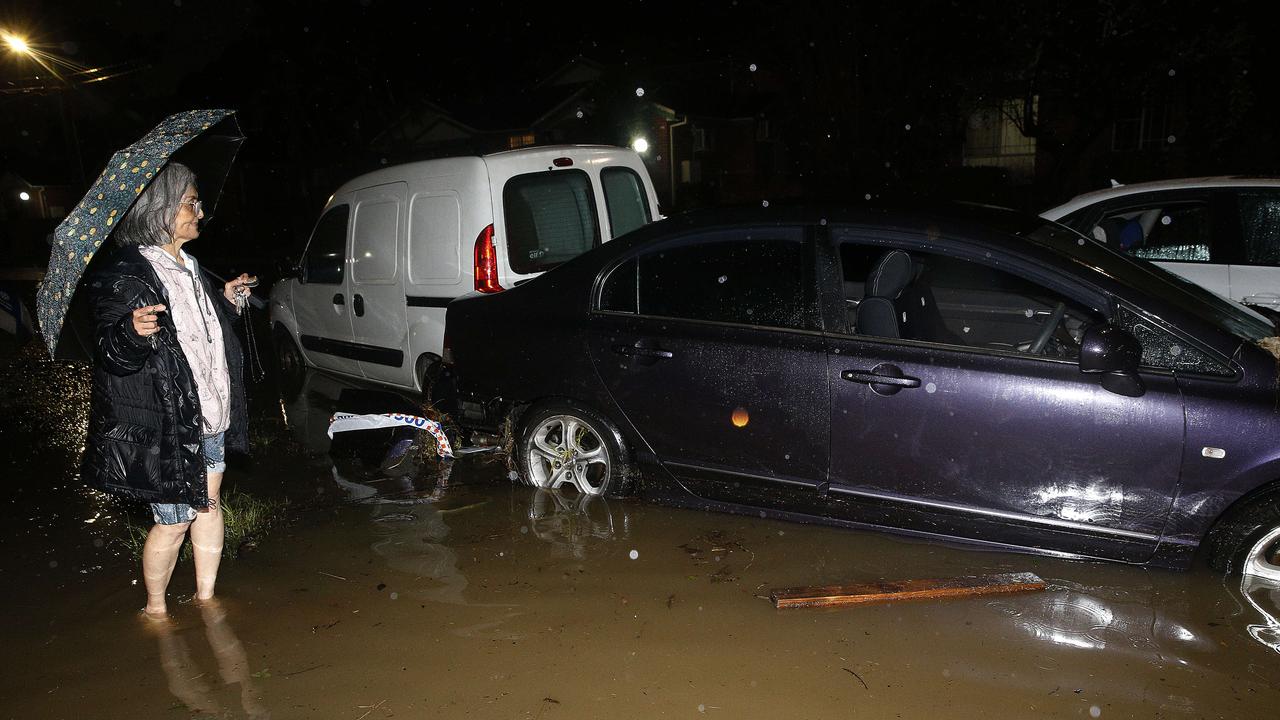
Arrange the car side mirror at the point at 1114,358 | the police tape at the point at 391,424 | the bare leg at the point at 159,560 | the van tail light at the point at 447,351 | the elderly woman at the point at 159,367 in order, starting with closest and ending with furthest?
the elderly woman at the point at 159,367 < the car side mirror at the point at 1114,358 < the bare leg at the point at 159,560 < the van tail light at the point at 447,351 < the police tape at the point at 391,424

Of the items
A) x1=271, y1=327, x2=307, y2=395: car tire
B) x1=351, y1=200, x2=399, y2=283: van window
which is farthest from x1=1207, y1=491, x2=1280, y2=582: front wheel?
x1=271, y1=327, x2=307, y2=395: car tire

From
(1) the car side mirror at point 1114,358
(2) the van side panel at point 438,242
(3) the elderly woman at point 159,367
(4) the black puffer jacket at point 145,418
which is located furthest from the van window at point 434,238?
(1) the car side mirror at point 1114,358

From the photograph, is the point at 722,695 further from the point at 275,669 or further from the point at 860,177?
the point at 860,177

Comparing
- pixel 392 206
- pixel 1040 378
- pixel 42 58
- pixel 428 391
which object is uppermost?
pixel 42 58

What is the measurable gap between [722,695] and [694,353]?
67.9 inches

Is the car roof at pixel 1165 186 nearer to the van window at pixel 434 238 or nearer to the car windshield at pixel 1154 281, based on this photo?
the car windshield at pixel 1154 281

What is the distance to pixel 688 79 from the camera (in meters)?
36.9

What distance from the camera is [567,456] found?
4918 millimetres

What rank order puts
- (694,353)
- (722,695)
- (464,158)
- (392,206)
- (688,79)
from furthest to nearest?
1. (688,79)
2. (392,206)
3. (464,158)
4. (694,353)
5. (722,695)

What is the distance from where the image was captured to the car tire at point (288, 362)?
27.2ft

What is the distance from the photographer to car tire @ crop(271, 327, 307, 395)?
8305 millimetres

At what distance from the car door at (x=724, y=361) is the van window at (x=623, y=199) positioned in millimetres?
2145

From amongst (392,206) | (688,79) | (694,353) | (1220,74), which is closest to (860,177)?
(1220,74)

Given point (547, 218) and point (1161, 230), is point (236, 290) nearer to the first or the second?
point (547, 218)
